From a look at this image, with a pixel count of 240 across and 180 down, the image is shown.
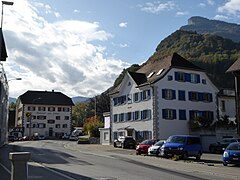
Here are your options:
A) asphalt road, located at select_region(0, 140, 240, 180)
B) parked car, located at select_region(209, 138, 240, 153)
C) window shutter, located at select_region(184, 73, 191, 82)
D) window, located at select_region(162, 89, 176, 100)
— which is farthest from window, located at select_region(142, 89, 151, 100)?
asphalt road, located at select_region(0, 140, 240, 180)

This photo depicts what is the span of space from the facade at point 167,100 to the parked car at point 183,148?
1952 centimetres

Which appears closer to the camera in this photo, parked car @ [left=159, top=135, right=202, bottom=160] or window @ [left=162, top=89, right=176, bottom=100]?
parked car @ [left=159, top=135, right=202, bottom=160]

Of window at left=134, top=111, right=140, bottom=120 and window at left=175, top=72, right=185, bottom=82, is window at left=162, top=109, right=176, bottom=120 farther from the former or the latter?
window at left=134, top=111, right=140, bottom=120

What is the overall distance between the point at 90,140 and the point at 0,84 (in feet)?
98.3

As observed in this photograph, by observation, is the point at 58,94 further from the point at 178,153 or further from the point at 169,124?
the point at 178,153

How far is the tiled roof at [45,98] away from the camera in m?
114

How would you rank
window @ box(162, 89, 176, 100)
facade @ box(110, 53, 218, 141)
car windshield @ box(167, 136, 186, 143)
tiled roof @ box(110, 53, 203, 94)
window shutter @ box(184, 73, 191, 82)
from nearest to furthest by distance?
car windshield @ box(167, 136, 186, 143), facade @ box(110, 53, 218, 141), window @ box(162, 89, 176, 100), tiled roof @ box(110, 53, 203, 94), window shutter @ box(184, 73, 191, 82)

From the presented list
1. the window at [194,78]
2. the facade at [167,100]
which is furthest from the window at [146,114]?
the window at [194,78]

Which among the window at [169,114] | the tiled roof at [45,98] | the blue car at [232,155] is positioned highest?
the tiled roof at [45,98]

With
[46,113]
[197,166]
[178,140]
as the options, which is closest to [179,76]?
[178,140]

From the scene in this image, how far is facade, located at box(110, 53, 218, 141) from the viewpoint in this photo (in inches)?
1981

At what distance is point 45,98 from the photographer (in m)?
117

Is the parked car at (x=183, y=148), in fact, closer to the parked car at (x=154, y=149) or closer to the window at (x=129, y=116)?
the parked car at (x=154, y=149)

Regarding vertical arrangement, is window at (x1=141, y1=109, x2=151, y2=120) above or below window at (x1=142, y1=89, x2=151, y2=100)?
below
